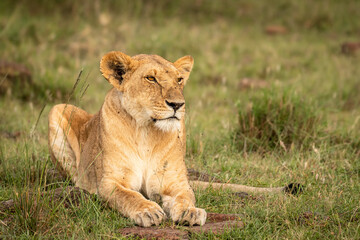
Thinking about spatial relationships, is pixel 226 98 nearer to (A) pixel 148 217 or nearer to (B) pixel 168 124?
(B) pixel 168 124

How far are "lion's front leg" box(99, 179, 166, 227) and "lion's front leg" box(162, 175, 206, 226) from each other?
10cm

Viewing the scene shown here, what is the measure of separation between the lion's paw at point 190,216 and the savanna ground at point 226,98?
7.9 inches

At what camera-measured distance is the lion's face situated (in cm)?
330

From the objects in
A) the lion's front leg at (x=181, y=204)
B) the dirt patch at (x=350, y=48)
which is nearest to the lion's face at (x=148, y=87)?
the lion's front leg at (x=181, y=204)

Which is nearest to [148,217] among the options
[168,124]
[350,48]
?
[168,124]

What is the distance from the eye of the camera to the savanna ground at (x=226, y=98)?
10.7 feet

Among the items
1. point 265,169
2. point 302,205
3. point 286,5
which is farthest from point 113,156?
point 286,5

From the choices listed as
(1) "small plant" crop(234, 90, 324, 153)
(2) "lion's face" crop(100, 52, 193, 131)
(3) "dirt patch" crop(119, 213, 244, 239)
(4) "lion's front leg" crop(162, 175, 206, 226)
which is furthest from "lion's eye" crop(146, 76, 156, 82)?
(1) "small plant" crop(234, 90, 324, 153)

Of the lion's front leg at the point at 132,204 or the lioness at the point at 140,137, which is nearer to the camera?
the lion's front leg at the point at 132,204

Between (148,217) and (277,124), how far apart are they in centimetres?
282

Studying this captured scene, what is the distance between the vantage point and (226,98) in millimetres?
7863

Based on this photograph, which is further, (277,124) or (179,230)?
(277,124)

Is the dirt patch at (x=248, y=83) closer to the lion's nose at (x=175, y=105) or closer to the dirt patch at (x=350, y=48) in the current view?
the dirt patch at (x=350, y=48)

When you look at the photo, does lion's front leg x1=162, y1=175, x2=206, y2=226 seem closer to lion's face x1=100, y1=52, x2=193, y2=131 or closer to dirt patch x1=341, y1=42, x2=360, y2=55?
lion's face x1=100, y1=52, x2=193, y2=131
